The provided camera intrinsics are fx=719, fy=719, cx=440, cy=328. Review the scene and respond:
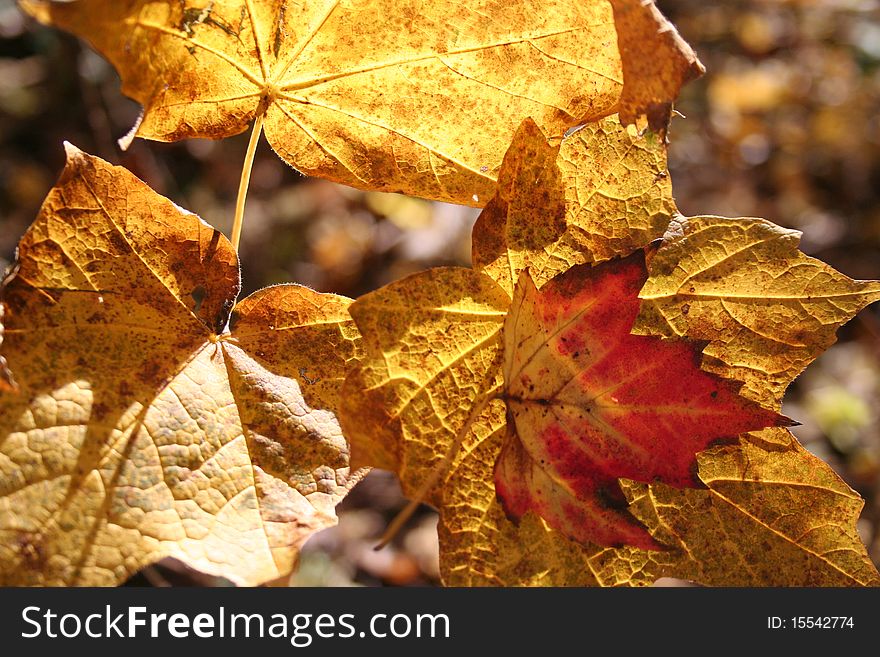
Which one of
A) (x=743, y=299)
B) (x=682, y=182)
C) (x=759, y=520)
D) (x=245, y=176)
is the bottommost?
(x=759, y=520)

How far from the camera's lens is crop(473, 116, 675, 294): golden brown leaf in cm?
52

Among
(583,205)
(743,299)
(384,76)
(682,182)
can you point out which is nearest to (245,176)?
(384,76)

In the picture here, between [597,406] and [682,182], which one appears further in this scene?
[682,182]

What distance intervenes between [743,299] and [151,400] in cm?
43

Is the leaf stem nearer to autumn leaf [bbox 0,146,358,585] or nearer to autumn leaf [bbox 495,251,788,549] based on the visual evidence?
autumn leaf [bbox 0,146,358,585]

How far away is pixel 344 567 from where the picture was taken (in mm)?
1520

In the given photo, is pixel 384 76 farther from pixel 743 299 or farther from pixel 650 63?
pixel 743 299

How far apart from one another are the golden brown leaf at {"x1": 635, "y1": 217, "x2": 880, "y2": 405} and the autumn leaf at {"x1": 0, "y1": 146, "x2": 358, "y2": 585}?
242 mm

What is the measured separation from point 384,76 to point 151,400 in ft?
0.96

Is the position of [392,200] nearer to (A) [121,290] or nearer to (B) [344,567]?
(B) [344,567]

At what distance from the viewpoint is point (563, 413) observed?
0.52 m

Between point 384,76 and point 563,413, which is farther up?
point 384,76

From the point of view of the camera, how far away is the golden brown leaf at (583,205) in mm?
515
